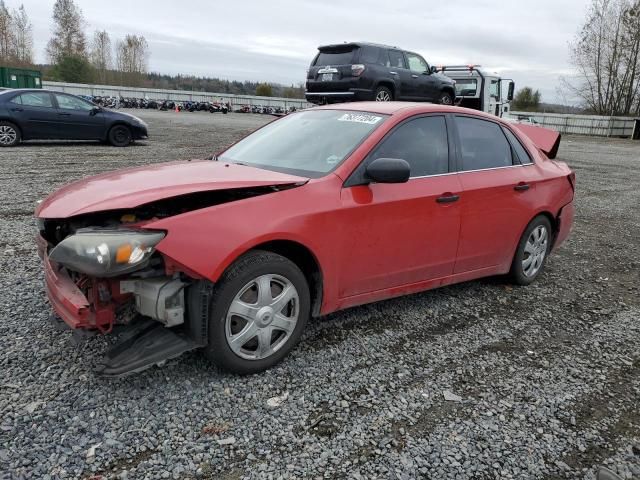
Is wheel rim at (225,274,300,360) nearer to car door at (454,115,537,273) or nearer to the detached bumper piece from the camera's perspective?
the detached bumper piece

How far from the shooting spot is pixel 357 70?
1320cm

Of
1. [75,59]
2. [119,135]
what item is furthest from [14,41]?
[119,135]

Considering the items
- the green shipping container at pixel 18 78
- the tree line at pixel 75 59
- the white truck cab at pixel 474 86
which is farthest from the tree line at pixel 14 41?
the white truck cab at pixel 474 86

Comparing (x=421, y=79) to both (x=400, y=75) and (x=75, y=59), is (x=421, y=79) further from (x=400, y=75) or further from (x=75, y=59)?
(x=75, y=59)

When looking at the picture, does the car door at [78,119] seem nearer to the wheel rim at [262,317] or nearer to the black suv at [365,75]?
the black suv at [365,75]

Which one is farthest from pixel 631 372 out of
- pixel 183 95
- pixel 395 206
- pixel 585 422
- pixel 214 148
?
pixel 183 95

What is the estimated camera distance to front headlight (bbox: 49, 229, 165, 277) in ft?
8.61

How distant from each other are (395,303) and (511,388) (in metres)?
1.39

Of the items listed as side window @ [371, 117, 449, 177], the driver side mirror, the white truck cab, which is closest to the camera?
the driver side mirror

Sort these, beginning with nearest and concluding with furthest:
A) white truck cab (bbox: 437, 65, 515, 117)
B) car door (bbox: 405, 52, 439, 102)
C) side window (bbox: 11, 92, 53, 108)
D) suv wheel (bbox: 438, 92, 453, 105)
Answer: side window (bbox: 11, 92, 53, 108), car door (bbox: 405, 52, 439, 102), suv wheel (bbox: 438, 92, 453, 105), white truck cab (bbox: 437, 65, 515, 117)

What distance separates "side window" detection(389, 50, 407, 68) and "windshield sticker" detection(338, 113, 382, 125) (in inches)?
416

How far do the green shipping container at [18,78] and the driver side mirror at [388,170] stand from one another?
39098mm

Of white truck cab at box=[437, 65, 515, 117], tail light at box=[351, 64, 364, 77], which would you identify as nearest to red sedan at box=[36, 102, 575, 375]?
tail light at box=[351, 64, 364, 77]

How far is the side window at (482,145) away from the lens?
4383 mm
